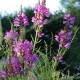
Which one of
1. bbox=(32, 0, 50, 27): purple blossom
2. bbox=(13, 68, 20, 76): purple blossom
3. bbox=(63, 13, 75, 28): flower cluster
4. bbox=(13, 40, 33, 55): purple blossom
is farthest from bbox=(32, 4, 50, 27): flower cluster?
bbox=(13, 68, 20, 76): purple blossom

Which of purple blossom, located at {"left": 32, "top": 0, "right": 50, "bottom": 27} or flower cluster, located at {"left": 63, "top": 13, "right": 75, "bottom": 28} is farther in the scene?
flower cluster, located at {"left": 63, "top": 13, "right": 75, "bottom": 28}

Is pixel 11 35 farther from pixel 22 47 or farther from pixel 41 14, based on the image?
pixel 41 14

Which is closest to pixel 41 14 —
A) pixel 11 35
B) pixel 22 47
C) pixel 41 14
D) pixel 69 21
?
pixel 41 14

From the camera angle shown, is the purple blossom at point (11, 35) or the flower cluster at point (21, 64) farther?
the flower cluster at point (21, 64)

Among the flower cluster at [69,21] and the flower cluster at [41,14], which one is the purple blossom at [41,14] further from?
the flower cluster at [69,21]

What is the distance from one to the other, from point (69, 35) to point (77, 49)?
1267 centimetres

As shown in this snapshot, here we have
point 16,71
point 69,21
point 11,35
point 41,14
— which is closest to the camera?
point 11,35

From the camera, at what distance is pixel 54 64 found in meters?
4.05

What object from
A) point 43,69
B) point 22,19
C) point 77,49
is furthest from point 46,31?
point 22,19

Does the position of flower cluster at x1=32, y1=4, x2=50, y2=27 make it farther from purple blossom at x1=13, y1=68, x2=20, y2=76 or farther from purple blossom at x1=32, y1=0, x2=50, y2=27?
purple blossom at x1=13, y1=68, x2=20, y2=76

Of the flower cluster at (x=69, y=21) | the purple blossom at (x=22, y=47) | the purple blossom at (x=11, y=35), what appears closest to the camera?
the purple blossom at (x=11, y=35)

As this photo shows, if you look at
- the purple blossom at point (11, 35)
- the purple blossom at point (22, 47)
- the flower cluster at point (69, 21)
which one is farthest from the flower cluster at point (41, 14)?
the purple blossom at point (22, 47)

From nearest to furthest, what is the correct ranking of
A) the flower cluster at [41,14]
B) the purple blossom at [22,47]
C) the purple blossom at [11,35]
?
the purple blossom at [11,35] → the purple blossom at [22,47] → the flower cluster at [41,14]

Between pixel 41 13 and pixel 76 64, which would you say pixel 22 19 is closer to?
pixel 41 13
